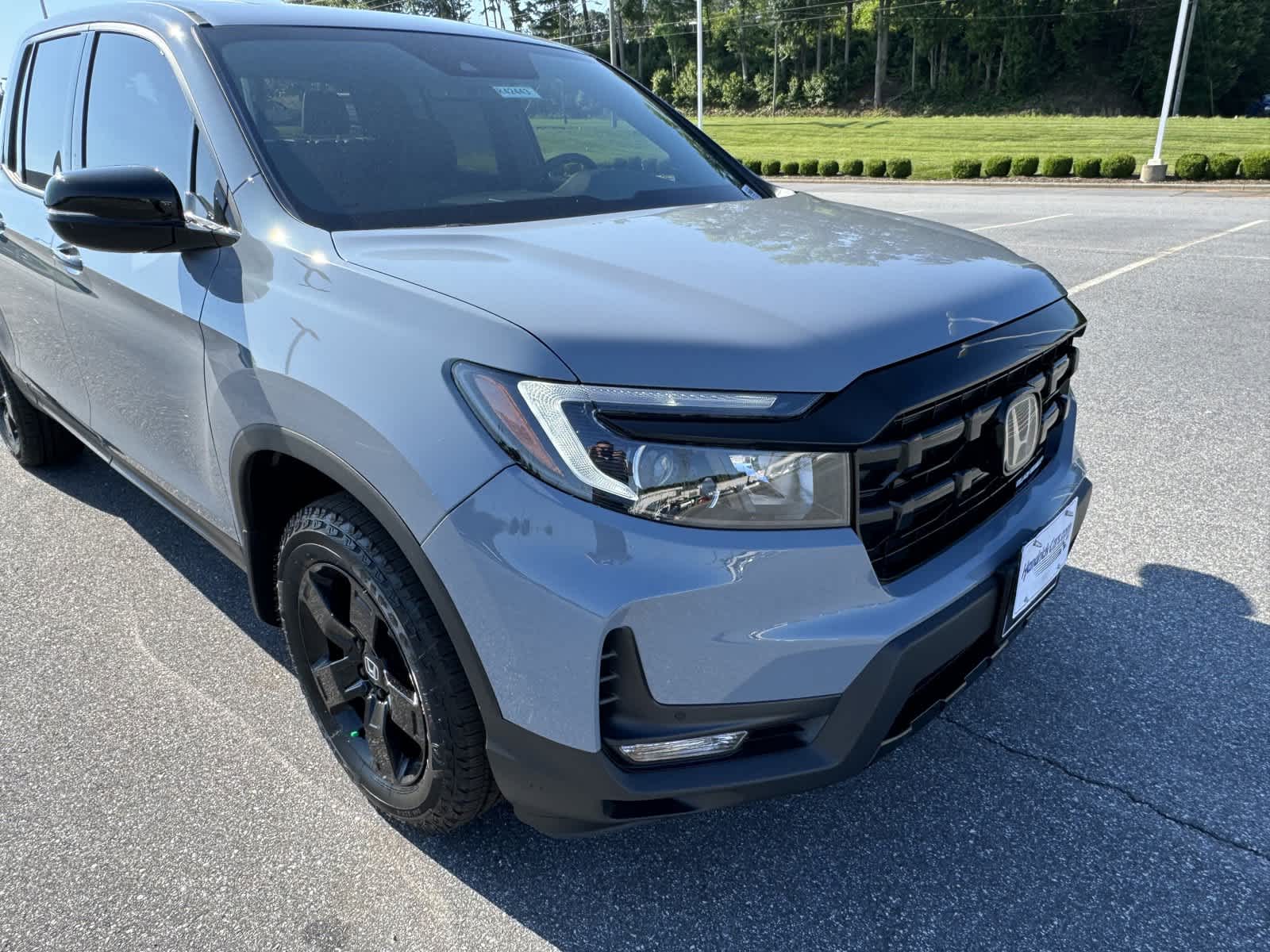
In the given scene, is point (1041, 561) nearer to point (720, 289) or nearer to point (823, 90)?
point (720, 289)

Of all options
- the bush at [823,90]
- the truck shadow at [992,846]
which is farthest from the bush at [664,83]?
the truck shadow at [992,846]

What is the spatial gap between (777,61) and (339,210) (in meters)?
76.0

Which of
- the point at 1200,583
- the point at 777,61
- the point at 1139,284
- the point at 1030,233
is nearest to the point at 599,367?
the point at 1200,583

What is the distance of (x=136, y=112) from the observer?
257cm

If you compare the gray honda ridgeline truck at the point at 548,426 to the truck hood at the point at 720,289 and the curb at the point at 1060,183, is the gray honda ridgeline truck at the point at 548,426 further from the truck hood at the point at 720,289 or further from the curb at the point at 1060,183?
the curb at the point at 1060,183

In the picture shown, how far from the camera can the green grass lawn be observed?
27.5m

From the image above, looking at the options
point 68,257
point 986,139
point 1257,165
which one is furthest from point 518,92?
point 986,139

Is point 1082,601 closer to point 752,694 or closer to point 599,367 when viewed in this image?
point 752,694

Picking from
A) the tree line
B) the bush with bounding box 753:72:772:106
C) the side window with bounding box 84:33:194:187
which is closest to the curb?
the side window with bounding box 84:33:194:187

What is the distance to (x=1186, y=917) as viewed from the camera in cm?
186

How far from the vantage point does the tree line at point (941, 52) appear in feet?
192

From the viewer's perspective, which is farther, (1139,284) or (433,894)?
(1139,284)

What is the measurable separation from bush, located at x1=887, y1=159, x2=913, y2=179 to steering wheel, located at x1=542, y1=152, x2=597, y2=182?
80.2ft

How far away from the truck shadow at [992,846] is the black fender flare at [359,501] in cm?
58
